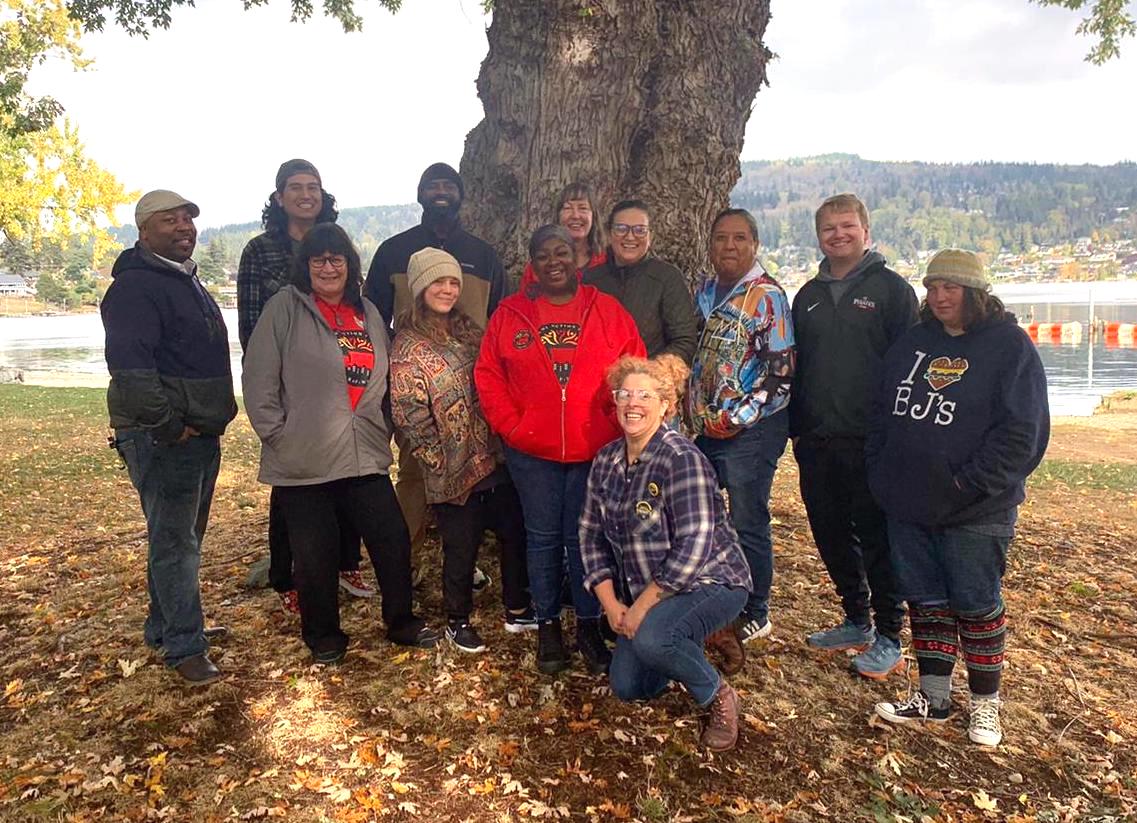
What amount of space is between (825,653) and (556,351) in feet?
7.58

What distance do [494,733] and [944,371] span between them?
260 cm

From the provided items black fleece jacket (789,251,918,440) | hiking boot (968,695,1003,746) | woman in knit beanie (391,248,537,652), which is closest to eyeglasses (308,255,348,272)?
woman in knit beanie (391,248,537,652)

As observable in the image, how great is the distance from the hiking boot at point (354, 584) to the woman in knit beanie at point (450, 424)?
35.7 inches

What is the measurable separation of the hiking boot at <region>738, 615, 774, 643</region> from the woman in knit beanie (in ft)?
4.71

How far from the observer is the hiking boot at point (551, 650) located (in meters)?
3.97

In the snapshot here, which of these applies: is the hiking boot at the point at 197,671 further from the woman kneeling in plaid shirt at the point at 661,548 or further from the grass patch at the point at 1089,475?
the grass patch at the point at 1089,475

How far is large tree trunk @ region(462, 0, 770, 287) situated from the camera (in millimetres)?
5383

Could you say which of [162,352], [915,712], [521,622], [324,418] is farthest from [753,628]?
[162,352]

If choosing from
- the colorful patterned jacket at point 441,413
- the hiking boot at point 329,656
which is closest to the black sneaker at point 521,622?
the colorful patterned jacket at point 441,413

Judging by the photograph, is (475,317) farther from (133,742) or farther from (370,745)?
(133,742)

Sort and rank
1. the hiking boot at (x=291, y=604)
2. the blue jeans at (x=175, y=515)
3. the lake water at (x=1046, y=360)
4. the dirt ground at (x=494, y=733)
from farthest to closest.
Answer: the lake water at (x=1046, y=360)
the hiking boot at (x=291, y=604)
the blue jeans at (x=175, y=515)
the dirt ground at (x=494, y=733)

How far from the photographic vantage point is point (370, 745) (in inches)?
135

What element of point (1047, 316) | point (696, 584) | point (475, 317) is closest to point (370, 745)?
point (696, 584)

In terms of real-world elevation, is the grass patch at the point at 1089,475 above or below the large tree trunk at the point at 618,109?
below
